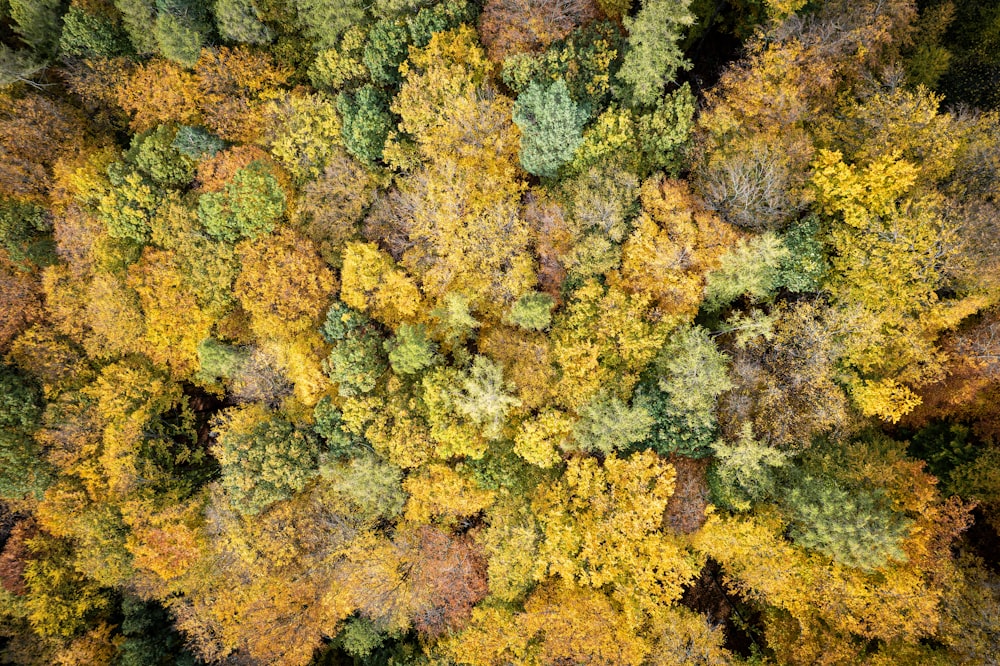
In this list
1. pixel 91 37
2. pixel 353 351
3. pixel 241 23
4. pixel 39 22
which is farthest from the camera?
pixel 39 22

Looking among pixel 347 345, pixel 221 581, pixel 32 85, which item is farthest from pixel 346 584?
pixel 32 85

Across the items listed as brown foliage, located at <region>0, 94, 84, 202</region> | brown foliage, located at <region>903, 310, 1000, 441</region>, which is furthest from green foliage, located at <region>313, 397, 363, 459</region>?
brown foliage, located at <region>903, 310, 1000, 441</region>

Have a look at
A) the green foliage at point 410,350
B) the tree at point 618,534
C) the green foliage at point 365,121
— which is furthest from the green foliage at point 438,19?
the tree at point 618,534

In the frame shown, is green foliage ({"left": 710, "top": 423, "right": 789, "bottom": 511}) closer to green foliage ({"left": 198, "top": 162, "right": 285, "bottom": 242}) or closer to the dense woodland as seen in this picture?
the dense woodland

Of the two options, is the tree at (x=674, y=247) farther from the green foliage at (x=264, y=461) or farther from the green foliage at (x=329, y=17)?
the green foliage at (x=264, y=461)

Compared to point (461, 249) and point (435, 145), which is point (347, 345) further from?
point (435, 145)

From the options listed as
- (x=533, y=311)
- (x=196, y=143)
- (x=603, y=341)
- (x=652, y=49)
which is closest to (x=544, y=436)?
(x=603, y=341)

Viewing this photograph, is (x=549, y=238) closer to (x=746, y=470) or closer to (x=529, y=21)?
(x=529, y=21)
